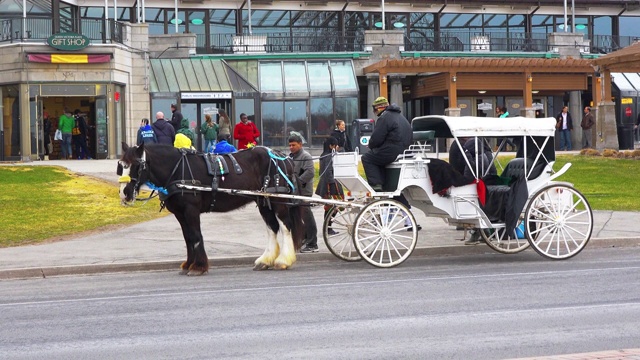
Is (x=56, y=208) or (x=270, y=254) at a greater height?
(x=56, y=208)

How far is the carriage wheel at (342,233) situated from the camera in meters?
14.7

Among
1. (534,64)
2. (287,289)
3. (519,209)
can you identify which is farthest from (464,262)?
(534,64)

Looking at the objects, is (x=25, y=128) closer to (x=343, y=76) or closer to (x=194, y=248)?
(x=343, y=76)

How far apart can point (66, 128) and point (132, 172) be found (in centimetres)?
2616

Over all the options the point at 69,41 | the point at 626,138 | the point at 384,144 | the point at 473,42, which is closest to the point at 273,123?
the point at 69,41

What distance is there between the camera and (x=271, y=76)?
45.8m

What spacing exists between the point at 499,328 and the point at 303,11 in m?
42.9

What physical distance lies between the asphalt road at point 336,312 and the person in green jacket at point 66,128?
25652 mm

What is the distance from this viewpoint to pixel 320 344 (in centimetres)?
868

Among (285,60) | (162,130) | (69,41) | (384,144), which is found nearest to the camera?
(384,144)

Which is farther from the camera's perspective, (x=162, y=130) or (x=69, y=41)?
(x=69, y=41)

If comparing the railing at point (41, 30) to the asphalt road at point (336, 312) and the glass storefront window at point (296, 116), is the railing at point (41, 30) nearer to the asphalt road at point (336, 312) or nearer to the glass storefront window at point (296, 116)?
the glass storefront window at point (296, 116)

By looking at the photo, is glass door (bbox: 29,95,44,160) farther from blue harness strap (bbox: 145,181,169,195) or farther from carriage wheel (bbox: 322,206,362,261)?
blue harness strap (bbox: 145,181,169,195)

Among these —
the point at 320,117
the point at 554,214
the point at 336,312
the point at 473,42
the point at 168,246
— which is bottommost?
the point at 336,312
